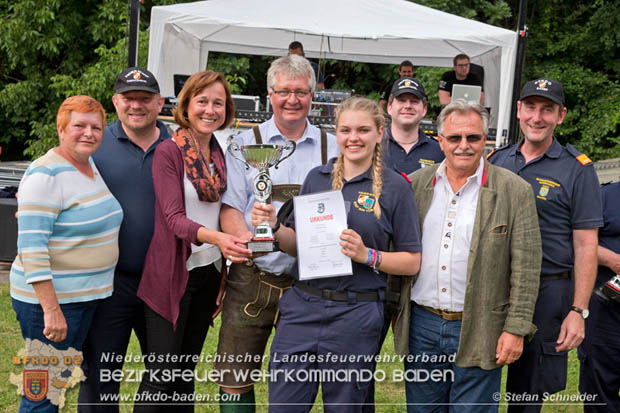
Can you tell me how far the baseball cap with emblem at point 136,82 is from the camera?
3.34 metres

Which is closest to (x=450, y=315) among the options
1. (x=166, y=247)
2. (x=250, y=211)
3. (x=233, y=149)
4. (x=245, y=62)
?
(x=250, y=211)

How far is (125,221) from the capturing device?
10.8 ft

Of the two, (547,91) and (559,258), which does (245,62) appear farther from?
Result: (559,258)

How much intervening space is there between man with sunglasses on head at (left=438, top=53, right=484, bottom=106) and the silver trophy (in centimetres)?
605

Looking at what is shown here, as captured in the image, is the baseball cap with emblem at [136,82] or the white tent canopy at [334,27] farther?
the white tent canopy at [334,27]

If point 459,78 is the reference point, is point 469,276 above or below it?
below

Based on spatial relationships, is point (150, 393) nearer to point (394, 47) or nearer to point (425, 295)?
point (425, 295)

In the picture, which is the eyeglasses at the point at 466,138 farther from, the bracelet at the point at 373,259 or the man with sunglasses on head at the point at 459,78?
the man with sunglasses on head at the point at 459,78

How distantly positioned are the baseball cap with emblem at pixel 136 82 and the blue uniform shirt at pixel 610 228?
2805 mm

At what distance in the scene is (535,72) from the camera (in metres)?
15.6

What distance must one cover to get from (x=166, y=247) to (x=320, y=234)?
2.74 feet

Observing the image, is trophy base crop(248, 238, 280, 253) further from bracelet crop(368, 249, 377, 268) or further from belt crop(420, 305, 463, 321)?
belt crop(420, 305, 463, 321)

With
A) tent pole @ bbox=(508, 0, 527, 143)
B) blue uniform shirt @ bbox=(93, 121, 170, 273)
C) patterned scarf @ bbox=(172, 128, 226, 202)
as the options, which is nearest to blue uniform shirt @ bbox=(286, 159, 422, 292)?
patterned scarf @ bbox=(172, 128, 226, 202)

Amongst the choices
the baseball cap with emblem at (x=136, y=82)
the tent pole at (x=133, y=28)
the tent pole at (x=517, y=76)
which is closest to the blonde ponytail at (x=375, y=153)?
the baseball cap with emblem at (x=136, y=82)
